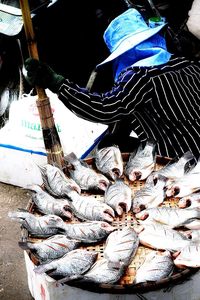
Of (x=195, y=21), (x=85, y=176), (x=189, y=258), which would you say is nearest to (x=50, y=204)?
(x=85, y=176)

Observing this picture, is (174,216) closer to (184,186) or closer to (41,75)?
(184,186)

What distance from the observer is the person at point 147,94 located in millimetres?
4234

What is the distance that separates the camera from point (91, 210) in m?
3.72

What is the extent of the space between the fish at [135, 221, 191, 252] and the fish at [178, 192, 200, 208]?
0.29 meters

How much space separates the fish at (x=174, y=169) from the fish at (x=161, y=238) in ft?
1.74

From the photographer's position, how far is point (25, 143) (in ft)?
17.7

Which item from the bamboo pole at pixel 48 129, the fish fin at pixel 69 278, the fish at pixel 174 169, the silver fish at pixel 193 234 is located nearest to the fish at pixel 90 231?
the fish fin at pixel 69 278

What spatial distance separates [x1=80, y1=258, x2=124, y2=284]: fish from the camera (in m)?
3.24

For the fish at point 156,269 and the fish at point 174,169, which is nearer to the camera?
the fish at point 156,269

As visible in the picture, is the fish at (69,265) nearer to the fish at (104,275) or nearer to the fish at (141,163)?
the fish at (104,275)

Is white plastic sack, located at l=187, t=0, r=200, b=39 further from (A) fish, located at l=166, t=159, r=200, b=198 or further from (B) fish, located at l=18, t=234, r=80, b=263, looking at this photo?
(B) fish, located at l=18, t=234, r=80, b=263

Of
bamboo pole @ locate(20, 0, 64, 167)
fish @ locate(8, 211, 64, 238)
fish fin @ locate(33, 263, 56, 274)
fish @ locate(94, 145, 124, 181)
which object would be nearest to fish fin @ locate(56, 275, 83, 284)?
fish fin @ locate(33, 263, 56, 274)

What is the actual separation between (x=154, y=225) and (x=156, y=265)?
0.34 metres

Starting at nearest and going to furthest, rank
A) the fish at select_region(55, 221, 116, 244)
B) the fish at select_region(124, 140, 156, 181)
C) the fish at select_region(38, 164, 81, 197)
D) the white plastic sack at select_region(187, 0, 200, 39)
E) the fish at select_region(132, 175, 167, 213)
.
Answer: the fish at select_region(55, 221, 116, 244)
the fish at select_region(132, 175, 167, 213)
the fish at select_region(38, 164, 81, 197)
the fish at select_region(124, 140, 156, 181)
the white plastic sack at select_region(187, 0, 200, 39)
